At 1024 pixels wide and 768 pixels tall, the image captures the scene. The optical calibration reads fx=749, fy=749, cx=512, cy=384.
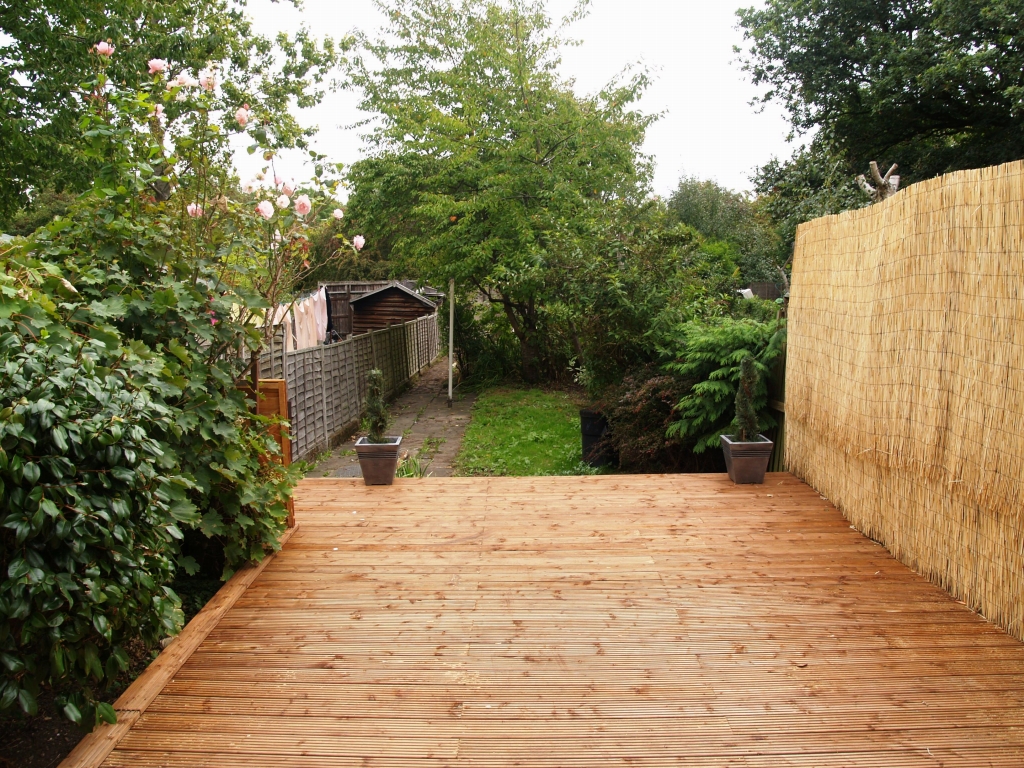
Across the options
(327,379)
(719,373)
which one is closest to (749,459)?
(719,373)

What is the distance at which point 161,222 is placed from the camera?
3.62 meters

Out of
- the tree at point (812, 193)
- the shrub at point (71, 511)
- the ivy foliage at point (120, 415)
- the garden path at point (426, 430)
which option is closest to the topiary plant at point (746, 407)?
the tree at point (812, 193)

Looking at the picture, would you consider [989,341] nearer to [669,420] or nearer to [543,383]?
[669,420]

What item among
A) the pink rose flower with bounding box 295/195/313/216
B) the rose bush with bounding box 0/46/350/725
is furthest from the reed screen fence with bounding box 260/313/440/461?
the rose bush with bounding box 0/46/350/725

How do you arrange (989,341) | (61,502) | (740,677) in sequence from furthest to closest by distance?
(989,341)
(740,677)
(61,502)

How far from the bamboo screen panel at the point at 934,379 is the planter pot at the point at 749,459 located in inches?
Answer: 15.7

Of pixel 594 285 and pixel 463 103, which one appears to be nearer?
pixel 594 285

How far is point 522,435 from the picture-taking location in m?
10.5

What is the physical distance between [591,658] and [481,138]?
1119 cm

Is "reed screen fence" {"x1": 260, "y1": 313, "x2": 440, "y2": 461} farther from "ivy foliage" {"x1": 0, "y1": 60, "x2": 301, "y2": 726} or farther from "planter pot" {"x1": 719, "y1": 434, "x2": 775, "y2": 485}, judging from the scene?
"planter pot" {"x1": 719, "y1": 434, "x2": 775, "y2": 485}

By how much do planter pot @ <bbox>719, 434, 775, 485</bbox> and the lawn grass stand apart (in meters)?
2.57

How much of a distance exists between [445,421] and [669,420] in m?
5.67

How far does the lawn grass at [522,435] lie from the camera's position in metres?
8.72

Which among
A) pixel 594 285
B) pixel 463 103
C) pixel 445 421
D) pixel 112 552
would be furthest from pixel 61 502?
pixel 463 103
